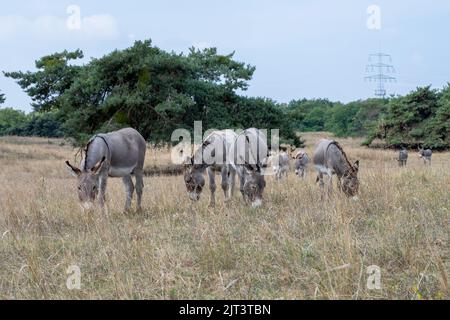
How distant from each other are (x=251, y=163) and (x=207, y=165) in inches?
52.1

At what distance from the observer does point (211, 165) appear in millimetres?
11227

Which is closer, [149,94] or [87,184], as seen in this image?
[87,184]

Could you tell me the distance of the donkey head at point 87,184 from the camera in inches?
340

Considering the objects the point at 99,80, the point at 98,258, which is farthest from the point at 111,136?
the point at 99,80

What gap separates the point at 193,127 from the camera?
2573 centimetres

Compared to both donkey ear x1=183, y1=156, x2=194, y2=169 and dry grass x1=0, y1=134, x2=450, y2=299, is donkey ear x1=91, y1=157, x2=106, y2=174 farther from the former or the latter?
donkey ear x1=183, y1=156, x2=194, y2=169

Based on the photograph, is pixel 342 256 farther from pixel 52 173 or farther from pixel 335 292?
pixel 52 173

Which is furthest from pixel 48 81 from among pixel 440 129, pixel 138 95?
pixel 440 129

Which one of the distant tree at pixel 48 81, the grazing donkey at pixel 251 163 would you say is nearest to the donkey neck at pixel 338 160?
the grazing donkey at pixel 251 163

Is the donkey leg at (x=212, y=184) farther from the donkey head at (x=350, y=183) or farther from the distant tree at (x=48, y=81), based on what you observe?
the distant tree at (x=48, y=81)

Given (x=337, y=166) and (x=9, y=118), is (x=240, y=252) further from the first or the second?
(x=9, y=118)

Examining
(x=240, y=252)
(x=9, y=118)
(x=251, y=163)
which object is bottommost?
(x=240, y=252)

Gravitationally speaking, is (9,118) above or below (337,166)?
above
